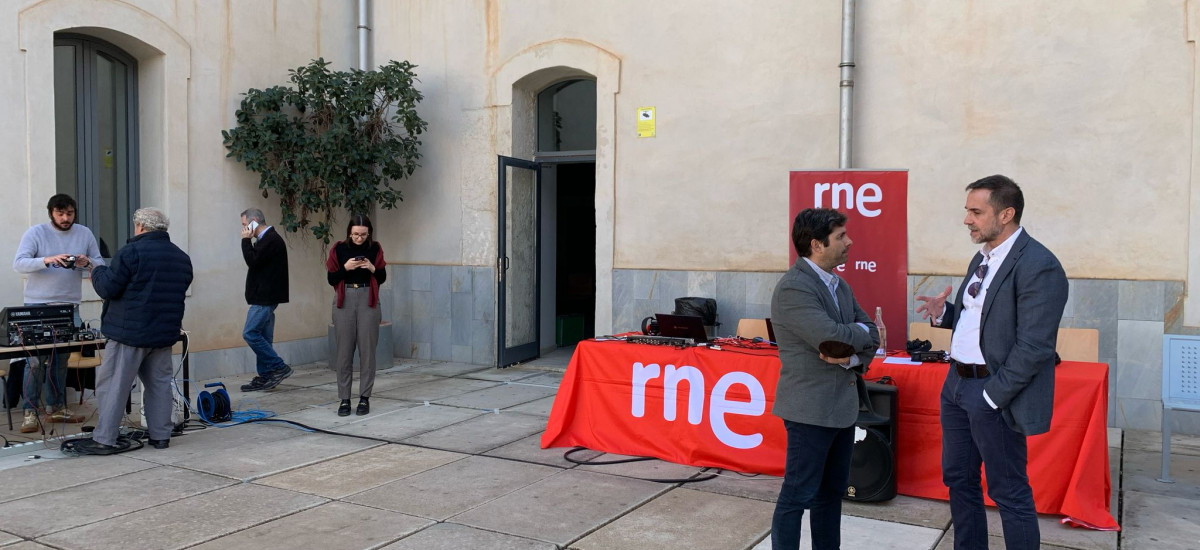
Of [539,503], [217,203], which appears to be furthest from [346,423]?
[217,203]

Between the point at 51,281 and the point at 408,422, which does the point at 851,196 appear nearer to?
the point at 408,422

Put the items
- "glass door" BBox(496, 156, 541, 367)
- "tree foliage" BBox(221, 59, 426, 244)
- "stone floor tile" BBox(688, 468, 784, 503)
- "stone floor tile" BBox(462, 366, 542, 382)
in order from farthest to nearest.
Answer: "glass door" BBox(496, 156, 541, 367) → "stone floor tile" BBox(462, 366, 542, 382) → "tree foliage" BBox(221, 59, 426, 244) → "stone floor tile" BBox(688, 468, 784, 503)

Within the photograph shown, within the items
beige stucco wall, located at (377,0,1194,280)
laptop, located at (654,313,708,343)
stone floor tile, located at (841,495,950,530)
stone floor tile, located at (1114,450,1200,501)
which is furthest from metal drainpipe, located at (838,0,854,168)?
Result: stone floor tile, located at (841,495,950,530)

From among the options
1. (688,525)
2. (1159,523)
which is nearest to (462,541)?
(688,525)

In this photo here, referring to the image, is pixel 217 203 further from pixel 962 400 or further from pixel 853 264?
pixel 962 400

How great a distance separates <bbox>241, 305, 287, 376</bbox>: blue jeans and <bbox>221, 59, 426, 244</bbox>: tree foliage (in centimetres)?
123

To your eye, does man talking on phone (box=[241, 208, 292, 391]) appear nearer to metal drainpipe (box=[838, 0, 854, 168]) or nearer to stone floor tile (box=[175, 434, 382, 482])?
stone floor tile (box=[175, 434, 382, 482])

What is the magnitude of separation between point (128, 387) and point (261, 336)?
2436 millimetres

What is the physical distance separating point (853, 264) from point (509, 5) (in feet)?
16.4

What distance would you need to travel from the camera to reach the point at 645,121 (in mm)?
8578

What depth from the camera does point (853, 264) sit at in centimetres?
645

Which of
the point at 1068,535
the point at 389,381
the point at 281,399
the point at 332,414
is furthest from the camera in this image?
the point at 389,381

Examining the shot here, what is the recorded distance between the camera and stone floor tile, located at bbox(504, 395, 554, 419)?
7.11m

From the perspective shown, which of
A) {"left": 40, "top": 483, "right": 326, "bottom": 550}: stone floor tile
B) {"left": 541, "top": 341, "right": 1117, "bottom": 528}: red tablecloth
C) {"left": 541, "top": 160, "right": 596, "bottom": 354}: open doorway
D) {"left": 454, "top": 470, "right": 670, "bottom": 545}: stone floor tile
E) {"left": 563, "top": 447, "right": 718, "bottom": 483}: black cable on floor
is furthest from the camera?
{"left": 541, "top": 160, "right": 596, "bottom": 354}: open doorway
